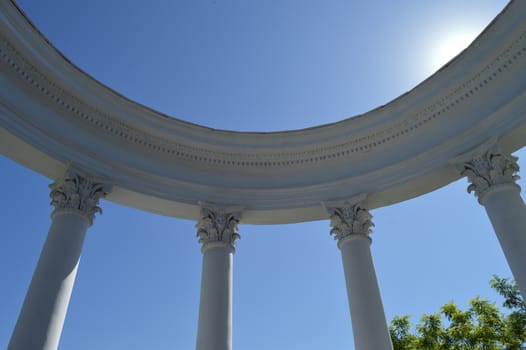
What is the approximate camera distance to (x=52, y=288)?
120 feet

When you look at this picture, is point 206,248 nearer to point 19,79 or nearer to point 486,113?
point 19,79

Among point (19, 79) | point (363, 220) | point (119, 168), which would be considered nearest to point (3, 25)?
point (19, 79)

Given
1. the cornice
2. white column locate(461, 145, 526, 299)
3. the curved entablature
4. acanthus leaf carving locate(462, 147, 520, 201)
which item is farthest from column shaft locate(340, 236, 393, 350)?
the cornice

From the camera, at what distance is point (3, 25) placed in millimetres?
41312

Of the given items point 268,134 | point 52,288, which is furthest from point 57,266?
point 268,134

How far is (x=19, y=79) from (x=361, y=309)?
39.9 m

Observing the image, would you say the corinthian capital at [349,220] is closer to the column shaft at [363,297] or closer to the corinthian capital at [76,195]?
the column shaft at [363,297]

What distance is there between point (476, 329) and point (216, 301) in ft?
153

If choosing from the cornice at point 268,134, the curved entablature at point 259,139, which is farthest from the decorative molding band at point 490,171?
the cornice at point 268,134

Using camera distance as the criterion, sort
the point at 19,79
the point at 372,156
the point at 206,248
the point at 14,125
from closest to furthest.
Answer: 1. the point at 14,125
2. the point at 19,79
3. the point at 206,248
4. the point at 372,156

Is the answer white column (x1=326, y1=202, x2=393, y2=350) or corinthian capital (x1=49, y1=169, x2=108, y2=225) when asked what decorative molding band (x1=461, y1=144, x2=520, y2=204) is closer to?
white column (x1=326, y1=202, x2=393, y2=350)

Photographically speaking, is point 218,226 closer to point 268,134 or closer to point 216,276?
point 216,276

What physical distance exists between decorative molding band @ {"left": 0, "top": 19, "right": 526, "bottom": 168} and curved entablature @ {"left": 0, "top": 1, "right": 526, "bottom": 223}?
0.11 m

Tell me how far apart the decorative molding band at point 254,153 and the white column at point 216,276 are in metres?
7.74
